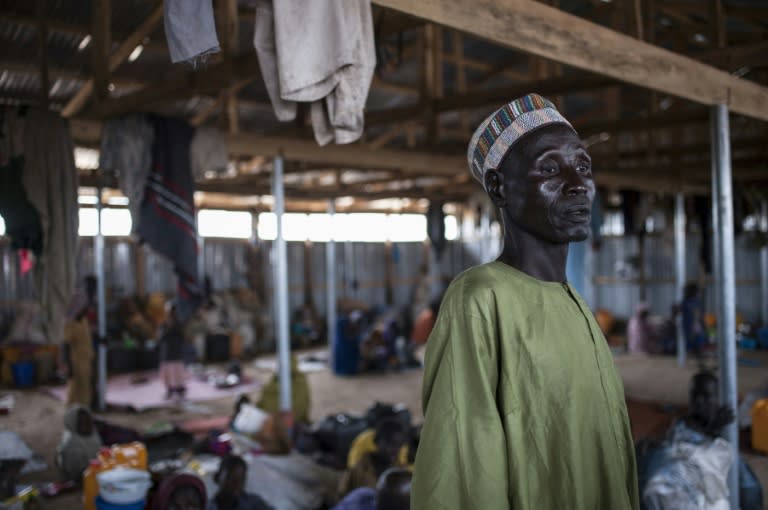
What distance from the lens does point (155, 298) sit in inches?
555

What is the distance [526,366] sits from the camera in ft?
5.34

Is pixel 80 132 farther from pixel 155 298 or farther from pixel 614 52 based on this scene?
pixel 155 298

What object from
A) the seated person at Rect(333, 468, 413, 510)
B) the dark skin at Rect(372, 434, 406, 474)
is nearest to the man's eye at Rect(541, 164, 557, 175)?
the seated person at Rect(333, 468, 413, 510)

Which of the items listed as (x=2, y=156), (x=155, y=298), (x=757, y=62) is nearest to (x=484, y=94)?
(x=757, y=62)

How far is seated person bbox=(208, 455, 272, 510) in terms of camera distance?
14.6 ft

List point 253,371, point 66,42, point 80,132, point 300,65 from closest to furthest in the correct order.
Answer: point 300,65
point 80,132
point 66,42
point 253,371

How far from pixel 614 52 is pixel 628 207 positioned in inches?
323

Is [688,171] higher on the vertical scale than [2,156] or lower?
higher

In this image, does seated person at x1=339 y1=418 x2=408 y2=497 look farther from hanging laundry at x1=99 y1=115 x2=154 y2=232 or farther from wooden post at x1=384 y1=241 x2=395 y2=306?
wooden post at x1=384 y1=241 x2=395 y2=306

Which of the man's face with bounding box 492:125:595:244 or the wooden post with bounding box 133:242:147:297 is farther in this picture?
the wooden post with bounding box 133:242:147:297

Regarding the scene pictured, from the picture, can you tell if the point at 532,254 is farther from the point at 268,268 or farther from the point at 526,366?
the point at 268,268

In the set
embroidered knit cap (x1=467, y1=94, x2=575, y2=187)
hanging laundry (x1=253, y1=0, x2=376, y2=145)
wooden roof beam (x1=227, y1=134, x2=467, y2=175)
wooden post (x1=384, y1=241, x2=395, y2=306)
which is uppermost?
wooden roof beam (x1=227, y1=134, x2=467, y2=175)

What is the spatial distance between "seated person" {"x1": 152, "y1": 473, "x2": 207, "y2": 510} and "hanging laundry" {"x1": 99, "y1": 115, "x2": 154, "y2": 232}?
1820mm

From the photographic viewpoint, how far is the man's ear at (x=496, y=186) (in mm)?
1803
